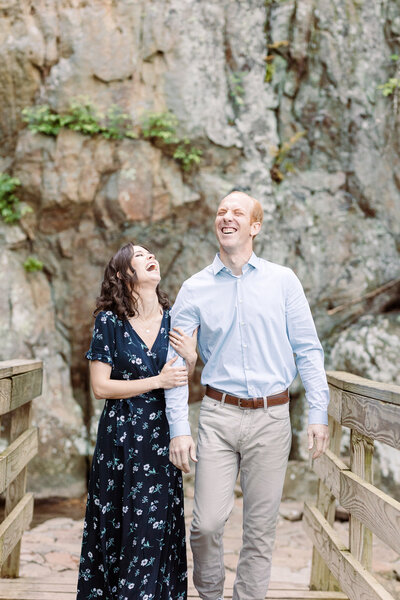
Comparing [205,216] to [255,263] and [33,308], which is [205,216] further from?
[255,263]

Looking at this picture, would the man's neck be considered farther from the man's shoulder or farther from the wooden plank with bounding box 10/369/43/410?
the wooden plank with bounding box 10/369/43/410

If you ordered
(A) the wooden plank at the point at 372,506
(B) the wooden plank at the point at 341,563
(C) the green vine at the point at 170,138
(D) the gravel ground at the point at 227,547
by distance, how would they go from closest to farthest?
(A) the wooden plank at the point at 372,506 → (B) the wooden plank at the point at 341,563 → (D) the gravel ground at the point at 227,547 → (C) the green vine at the point at 170,138

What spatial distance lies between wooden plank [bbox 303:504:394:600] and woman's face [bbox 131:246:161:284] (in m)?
1.64

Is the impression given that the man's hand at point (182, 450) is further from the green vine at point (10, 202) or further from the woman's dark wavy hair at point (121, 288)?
the green vine at point (10, 202)

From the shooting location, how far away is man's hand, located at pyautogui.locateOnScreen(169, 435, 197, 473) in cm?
277

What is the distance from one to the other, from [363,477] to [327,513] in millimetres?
761

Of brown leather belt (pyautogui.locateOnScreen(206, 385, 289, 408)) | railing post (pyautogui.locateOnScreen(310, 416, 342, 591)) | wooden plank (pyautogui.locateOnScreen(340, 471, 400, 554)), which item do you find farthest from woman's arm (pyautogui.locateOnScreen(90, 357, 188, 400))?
railing post (pyautogui.locateOnScreen(310, 416, 342, 591))

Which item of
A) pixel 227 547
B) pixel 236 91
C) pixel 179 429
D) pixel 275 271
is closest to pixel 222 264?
pixel 275 271

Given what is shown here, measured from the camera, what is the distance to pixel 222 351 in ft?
9.73

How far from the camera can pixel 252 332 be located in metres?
2.94

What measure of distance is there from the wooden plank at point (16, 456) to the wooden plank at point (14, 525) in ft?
0.77

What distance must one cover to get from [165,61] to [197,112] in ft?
2.44

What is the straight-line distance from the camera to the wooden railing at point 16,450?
3.07 metres

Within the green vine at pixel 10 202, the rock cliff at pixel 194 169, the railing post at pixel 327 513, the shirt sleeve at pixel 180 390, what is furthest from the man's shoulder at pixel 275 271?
the green vine at pixel 10 202
